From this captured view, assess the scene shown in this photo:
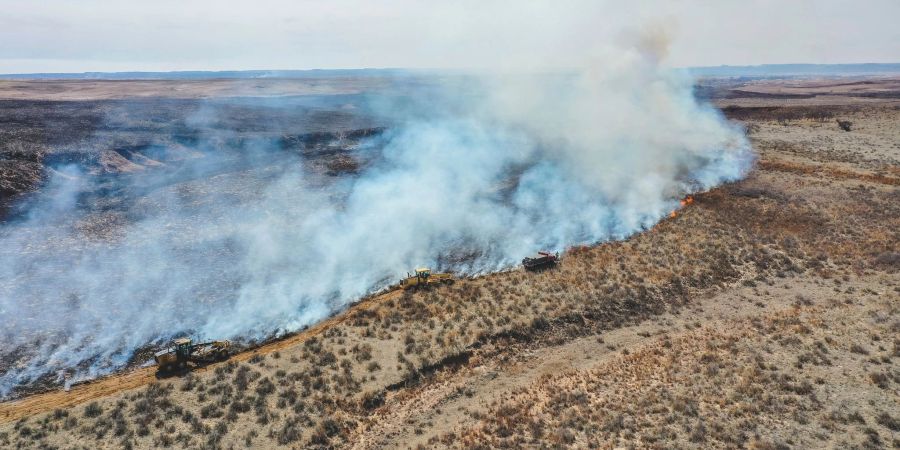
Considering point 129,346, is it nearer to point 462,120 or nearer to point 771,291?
point 771,291

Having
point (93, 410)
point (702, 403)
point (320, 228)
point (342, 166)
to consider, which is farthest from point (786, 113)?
point (93, 410)

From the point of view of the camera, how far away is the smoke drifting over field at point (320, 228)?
30609 mm

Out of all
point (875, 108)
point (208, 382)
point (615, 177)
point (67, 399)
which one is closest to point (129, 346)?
point (67, 399)

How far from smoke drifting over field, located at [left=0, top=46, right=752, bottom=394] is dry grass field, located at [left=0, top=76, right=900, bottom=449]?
16.1 ft

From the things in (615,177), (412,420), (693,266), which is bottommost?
(412,420)

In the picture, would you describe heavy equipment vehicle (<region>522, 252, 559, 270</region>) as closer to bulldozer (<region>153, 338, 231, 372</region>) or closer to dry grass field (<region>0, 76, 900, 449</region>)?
dry grass field (<region>0, 76, 900, 449</region>)

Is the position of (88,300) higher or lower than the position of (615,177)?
lower

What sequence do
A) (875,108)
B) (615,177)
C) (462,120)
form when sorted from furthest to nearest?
(875,108)
(462,120)
(615,177)

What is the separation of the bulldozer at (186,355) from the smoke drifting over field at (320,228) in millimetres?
3636

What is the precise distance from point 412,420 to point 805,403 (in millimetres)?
16195

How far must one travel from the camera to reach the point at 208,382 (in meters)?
23.1

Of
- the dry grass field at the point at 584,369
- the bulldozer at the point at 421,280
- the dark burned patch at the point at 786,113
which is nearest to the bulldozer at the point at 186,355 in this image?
the dry grass field at the point at 584,369

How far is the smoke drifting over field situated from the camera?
100 feet

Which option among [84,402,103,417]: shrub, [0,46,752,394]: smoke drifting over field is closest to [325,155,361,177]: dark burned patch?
[0,46,752,394]: smoke drifting over field
